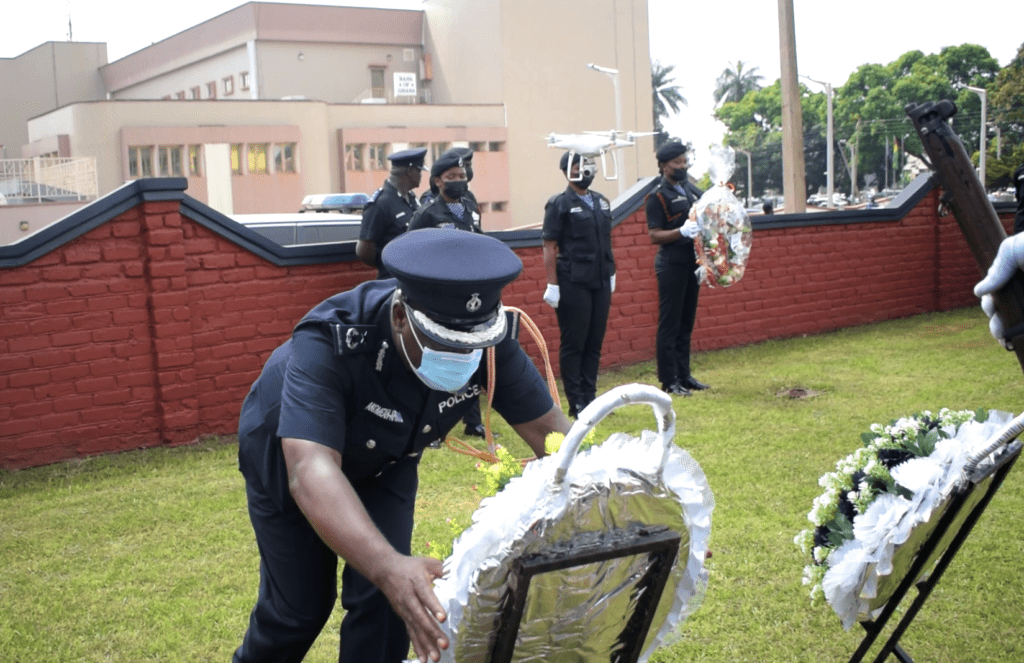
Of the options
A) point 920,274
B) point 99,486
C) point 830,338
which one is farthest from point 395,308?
point 920,274

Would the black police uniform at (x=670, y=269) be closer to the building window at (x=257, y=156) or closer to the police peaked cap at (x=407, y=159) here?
the police peaked cap at (x=407, y=159)

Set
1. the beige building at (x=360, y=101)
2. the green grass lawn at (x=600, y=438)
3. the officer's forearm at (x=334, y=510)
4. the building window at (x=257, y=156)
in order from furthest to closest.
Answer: the building window at (x=257, y=156) → the beige building at (x=360, y=101) → the green grass lawn at (x=600, y=438) → the officer's forearm at (x=334, y=510)

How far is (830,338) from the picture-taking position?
10961mm

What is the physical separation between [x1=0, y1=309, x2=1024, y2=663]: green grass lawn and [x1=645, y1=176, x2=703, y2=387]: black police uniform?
1.40 ft

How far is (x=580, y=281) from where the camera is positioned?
753 centimetres

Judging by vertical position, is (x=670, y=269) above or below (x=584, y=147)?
below

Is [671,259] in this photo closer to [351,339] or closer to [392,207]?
[392,207]

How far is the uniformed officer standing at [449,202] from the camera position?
22.1ft

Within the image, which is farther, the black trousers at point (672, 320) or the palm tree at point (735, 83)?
the palm tree at point (735, 83)

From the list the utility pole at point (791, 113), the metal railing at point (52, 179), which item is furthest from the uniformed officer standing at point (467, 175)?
the metal railing at point (52, 179)

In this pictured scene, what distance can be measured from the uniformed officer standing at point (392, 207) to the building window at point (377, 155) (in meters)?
43.0

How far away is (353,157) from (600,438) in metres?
44.6

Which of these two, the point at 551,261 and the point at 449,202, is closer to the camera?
the point at 449,202

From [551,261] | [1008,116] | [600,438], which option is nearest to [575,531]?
[600,438]
